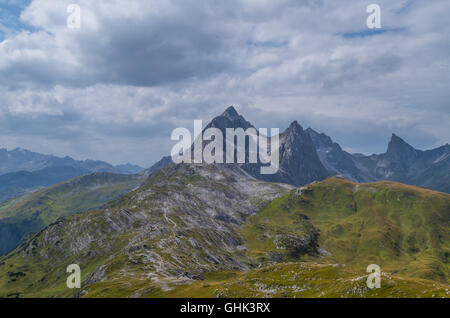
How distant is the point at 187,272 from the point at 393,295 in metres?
118

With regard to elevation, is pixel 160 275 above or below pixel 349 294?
below

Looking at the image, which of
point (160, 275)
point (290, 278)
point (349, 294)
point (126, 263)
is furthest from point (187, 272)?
point (349, 294)
